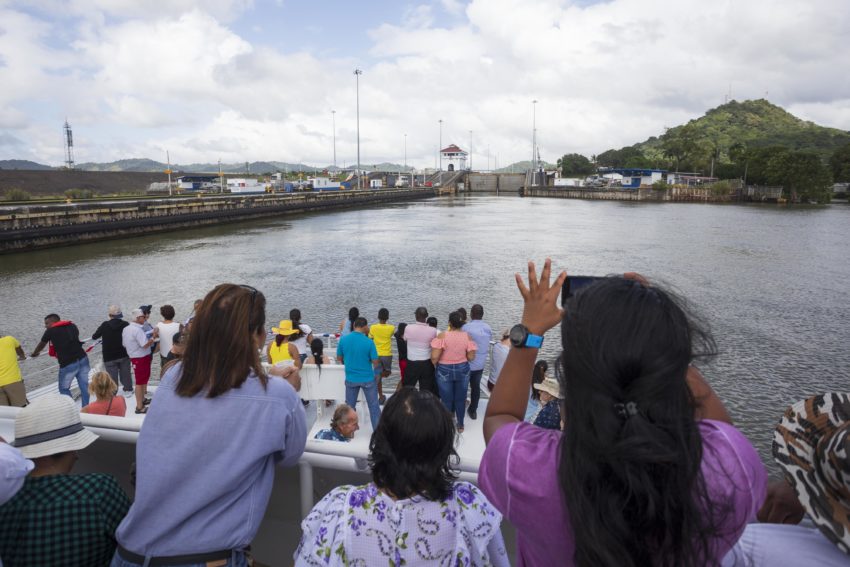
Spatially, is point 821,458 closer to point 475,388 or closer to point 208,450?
point 208,450

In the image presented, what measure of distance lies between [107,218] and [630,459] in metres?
35.0

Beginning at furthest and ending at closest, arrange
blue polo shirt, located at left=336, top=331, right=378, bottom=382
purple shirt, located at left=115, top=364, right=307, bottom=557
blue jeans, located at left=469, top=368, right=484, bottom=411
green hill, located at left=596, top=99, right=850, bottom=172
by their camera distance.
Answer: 1. green hill, located at left=596, top=99, right=850, bottom=172
2. blue jeans, located at left=469, top=368, right=484, bottom=411
3. blue polo shirt, located at left=336, top=331, right=378, bottom=382
4. purple shirt, located at left=115, top=364, right=307, bottom=557

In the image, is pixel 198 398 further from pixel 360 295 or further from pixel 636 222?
→ pixel 636 222

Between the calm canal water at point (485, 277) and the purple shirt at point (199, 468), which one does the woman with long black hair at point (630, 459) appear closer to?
the purple shirt at point (199, 468)

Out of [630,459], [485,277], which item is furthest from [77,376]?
[485,277]

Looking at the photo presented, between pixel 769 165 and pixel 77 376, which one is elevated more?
pixel 769 165

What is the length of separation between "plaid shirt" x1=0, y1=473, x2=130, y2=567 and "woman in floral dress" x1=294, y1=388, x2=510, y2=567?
2.43ft

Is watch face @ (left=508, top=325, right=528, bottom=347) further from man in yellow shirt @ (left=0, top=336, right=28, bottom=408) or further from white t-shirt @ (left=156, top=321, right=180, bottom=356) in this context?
man in yellow shirt @ (left=0, top=336, right=28, bottom=408)

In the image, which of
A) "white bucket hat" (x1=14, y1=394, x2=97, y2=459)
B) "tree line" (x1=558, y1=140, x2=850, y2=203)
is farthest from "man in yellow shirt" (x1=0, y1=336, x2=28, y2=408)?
"tree line" (x1=558, y1=140, x2=850, y2=203)

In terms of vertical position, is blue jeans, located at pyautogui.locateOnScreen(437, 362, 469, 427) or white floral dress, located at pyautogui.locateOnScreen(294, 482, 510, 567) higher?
white floral dress, located at pyautogui.locateOnScreen(294, 482, 510, 567)

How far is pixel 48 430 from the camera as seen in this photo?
1.75 m

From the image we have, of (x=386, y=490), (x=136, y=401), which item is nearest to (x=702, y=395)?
(x=386, y=490)

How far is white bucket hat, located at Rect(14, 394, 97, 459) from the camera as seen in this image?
171 centimetres

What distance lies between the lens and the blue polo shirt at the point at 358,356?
540 centimetres
